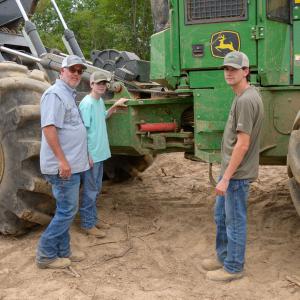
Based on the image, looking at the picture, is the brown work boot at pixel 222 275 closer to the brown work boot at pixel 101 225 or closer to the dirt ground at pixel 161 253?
the dirt ground at pixel 161 253

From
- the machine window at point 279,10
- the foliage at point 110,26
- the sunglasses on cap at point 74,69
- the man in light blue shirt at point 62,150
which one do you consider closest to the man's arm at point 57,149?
the man in light blue shirt at point 62,150

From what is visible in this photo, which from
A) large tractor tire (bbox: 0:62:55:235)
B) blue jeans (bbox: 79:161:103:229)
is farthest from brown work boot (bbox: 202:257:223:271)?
→ large tractor tire (bbox: 0:62:55:235)

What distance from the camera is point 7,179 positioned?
461 centimetres

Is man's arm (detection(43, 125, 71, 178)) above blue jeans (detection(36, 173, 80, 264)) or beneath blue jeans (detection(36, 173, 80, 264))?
above

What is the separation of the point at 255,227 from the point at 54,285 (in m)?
2.12

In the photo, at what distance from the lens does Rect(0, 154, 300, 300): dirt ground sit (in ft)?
12.1

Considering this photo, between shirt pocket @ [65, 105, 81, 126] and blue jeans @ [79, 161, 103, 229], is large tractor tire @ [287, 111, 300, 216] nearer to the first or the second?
shirt pocket @ [65, 105, 81, 126]

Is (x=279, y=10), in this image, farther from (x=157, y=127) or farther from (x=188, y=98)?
(x=157, y=127)

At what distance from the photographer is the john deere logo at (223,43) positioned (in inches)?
167

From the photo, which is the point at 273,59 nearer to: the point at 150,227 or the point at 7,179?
the point at 150,227

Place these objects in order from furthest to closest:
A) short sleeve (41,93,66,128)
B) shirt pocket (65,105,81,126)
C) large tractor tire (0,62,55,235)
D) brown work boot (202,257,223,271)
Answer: large tractor tire (0,62,55,235), brown work boot (202,257,223,271), shirt pocket (65,105,81,126), short sleeve (41,93,66,128)

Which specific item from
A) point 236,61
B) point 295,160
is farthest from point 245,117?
point 295,160

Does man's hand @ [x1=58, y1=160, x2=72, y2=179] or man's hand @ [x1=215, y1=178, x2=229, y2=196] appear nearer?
man's hand @ [x1=215, y1=178, x2=229, y2=196]

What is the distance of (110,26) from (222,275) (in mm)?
13326
